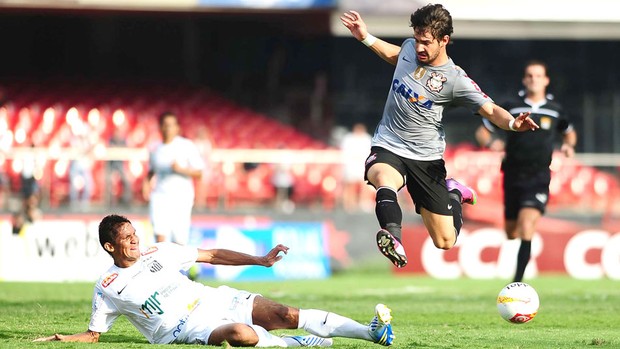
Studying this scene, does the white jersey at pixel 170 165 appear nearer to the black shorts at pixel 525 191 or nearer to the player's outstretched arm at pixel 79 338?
the black shorts at pixel 525 191

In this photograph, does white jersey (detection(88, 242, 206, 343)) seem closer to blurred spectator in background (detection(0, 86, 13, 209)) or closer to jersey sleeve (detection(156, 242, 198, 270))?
jersey sleeve (detection(156, 242, 198, 270))

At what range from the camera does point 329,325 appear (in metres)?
7.93

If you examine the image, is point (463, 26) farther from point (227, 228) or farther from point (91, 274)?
point (91, 274)

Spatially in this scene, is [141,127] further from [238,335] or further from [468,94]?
[238,335]

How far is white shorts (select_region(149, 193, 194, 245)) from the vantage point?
47.5ft

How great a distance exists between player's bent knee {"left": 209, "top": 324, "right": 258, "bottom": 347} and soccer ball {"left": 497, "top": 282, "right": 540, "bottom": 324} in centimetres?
234

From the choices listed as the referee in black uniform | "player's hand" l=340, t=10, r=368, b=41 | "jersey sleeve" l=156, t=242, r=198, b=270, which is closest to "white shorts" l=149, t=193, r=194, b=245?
the referee in black uniform

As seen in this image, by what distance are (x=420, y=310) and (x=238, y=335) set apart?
5.05 m

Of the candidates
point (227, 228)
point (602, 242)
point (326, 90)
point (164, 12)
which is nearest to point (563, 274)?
point (602, 242)

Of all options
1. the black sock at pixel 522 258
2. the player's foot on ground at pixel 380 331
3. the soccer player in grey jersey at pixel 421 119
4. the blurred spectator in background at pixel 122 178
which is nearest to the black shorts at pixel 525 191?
the black sock at pixel 522 258

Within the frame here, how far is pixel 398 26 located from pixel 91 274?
9.90 metres

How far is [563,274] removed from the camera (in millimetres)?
21016

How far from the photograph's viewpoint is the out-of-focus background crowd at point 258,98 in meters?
20.2

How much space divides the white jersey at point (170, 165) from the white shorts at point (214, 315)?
21.3ft
